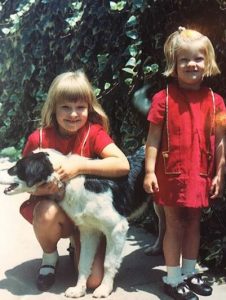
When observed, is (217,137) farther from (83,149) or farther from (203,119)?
(83,149)

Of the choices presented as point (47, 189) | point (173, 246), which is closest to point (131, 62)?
point (47, 189)

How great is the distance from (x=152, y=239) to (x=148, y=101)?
0.99 metres

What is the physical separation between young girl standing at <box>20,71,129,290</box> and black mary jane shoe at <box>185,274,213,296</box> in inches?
20.1

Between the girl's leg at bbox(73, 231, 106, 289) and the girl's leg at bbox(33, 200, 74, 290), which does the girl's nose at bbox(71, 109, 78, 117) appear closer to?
the girl's leg at bbox(33, 200, 74, 290)

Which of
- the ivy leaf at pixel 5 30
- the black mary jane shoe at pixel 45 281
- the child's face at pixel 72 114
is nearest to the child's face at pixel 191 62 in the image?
the child's face at pixel 72 114

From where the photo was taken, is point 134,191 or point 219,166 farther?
point 134,191

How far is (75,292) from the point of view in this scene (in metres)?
3.05

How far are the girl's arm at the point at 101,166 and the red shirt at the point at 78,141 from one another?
0.06 metres

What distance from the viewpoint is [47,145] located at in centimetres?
319

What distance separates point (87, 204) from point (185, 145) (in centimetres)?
61

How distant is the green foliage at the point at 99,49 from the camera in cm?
368

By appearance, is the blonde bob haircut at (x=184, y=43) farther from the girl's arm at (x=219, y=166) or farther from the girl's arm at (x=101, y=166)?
the girl's arm at (x=101, y=166)

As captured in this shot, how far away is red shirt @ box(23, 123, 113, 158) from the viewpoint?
3.15 m

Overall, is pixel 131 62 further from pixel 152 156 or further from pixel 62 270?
pixel 62 270
